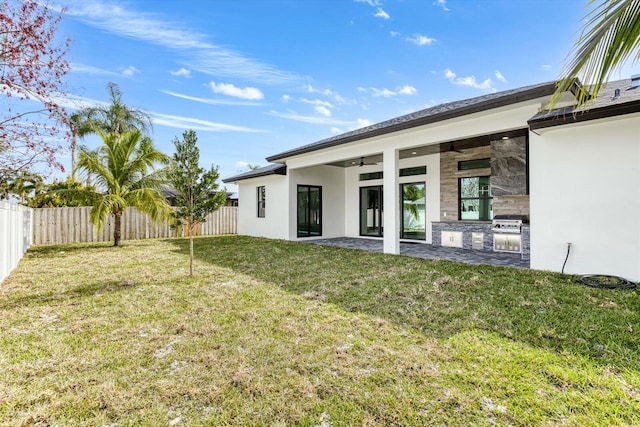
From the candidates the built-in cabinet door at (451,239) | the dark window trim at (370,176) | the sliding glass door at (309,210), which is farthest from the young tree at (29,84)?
the dark window trim at (370,176)

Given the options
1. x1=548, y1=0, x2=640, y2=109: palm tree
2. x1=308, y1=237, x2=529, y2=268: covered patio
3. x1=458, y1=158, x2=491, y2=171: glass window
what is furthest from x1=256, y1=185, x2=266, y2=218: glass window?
x1=548, y1=0, x2=640, y2=109: palm tree

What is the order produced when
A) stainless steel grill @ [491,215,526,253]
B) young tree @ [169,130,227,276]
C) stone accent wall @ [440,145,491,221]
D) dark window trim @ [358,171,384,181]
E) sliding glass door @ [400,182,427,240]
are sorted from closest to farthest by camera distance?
young tree @ [169,130,227,276] < stainless steel grill @ [491,215,526,253] < stone accent wall @ [440,145,491,221] < sliding glass door @ [400,182,427,240] < dark window trim @ [358,171,384,181]

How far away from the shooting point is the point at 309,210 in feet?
44.7

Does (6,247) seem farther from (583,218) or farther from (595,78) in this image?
(583,218)

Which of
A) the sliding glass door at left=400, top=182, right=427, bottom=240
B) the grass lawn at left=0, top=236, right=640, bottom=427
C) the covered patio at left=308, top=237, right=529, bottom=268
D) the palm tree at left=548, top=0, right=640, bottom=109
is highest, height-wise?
the palm tree at left=548, top=0, right=640, bottom=109

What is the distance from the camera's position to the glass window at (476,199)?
10186 millimetres

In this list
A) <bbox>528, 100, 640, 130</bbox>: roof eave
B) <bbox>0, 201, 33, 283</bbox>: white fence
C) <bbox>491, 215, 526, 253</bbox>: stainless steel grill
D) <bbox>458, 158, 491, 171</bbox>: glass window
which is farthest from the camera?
<bbox>458, 158, 491, 171</bbox>: glass window

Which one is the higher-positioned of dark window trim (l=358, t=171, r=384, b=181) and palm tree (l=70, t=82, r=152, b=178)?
palm tree (l=70, t=82, r=152, b=178)

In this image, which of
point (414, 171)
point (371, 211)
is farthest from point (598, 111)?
point (371, 211)

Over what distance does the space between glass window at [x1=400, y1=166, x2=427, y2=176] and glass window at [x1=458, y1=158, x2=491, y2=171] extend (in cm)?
135

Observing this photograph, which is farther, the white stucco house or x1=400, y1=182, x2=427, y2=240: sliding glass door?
x1=400, y1=182, x2=427, y2=240: sliding glass door

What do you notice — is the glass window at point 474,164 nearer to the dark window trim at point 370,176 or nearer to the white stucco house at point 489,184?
the white stucco house at point 489,184

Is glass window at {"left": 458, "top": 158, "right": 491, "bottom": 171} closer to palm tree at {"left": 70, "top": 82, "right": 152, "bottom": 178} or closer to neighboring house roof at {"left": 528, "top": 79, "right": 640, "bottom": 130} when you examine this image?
neighboring house roof at {"left": 528, "top": 79, "right": 640, "bottom": 130}

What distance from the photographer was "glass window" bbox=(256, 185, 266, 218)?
14.7 metres
